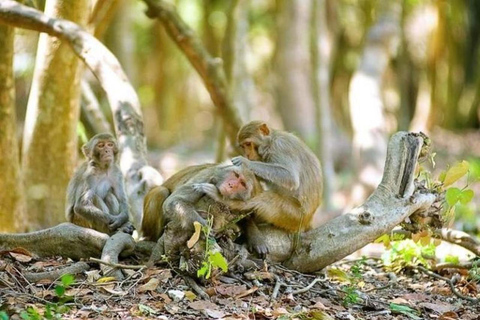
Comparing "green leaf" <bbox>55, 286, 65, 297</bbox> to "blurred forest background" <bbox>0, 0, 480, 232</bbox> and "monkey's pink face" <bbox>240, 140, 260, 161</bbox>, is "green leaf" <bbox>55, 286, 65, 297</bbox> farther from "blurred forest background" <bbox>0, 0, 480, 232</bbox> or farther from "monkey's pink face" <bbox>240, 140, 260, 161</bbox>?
"blurred forest background" <bbox>0, 0, 480, 232</bbox>

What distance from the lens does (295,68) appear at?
19844 mm

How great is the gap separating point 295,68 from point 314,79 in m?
4.74

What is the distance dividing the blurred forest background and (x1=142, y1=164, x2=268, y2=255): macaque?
2211 mm

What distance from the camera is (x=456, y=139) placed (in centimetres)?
2355

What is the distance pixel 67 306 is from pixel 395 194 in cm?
276

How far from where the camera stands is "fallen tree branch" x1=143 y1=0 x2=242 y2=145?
31.0 ft

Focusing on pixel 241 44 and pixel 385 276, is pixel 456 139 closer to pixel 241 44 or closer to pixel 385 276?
pixel 241 44

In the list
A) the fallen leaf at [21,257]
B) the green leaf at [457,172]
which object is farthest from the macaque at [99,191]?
the green leaf at [457,172]

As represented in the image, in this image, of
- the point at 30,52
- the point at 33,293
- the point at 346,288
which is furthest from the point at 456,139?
the point at 33,293

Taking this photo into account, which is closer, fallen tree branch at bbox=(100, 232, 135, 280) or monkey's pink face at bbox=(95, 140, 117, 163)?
fallen tree branch at bbox=(100, 232, 135, 280)

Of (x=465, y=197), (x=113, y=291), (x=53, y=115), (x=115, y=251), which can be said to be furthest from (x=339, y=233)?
(x=53, y=115)

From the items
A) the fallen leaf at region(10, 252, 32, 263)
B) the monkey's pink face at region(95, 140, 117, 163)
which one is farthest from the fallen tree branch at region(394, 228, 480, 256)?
the fallen leaf at region(10, 252, 32, 263)

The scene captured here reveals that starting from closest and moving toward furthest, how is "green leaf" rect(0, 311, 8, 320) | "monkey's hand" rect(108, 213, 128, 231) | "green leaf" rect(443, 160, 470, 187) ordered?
1. "green leaf" rect(0, 311, 8, 320)
2. "green leaf" rect(443, 160, 470, 187)
3. "monkey's hand" rect(108, 213, 128, 231)

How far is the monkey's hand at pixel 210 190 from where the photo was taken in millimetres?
5957
